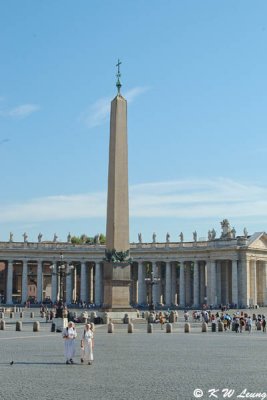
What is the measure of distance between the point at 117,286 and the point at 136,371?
24321 mm

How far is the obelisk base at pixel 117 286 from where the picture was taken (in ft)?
137

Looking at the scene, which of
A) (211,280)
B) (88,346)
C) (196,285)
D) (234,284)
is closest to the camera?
(88,346)

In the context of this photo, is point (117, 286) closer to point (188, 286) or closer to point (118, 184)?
point (118, 184)

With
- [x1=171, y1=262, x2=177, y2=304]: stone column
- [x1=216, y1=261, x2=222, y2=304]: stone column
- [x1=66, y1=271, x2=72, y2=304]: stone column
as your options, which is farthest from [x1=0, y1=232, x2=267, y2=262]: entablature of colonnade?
[x1=171, y1=262, x2=177, y2=304]: stone column

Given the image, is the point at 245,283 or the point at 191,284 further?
the point at 191,284

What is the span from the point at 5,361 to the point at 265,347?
37.8ft

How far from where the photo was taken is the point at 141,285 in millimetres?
90312

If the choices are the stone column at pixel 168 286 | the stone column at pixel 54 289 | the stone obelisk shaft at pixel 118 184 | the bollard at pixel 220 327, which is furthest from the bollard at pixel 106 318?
the stone column at pixel 54 289

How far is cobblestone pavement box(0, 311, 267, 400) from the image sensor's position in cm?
1380

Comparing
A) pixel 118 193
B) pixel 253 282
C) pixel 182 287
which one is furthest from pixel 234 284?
pixel 118 193

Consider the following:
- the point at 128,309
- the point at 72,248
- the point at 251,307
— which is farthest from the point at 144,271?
the point at 128,309

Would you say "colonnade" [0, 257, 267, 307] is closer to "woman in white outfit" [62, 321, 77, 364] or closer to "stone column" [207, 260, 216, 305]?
"stone column" [207, 260, 216, 305]

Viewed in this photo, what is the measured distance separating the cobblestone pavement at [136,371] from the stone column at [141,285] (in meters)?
61.9

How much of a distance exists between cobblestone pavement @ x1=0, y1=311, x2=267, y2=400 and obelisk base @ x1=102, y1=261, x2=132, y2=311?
13.3 meters
